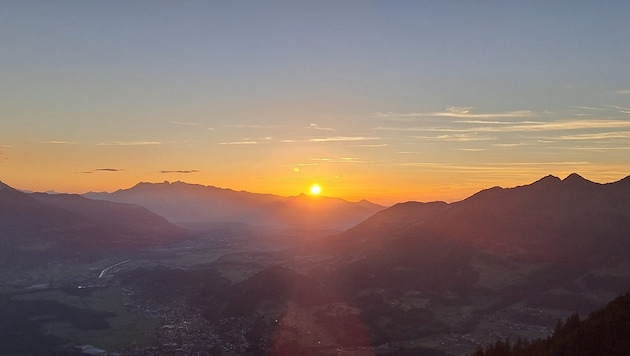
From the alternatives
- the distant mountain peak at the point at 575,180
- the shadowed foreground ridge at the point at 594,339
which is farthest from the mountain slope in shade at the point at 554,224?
the shadowed foreground ridge at the point at 594,339

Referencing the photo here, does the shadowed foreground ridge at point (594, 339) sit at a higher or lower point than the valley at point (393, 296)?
higher

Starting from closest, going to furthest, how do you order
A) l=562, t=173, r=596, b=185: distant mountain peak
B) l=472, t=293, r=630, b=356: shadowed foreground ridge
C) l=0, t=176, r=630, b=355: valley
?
l=472, t=293, r=630, b=356: shadowed foreground ridge < l=0, t=176, r=630, b=355: valley < l=562, t=173, r=596, b=185: distant mountain peak

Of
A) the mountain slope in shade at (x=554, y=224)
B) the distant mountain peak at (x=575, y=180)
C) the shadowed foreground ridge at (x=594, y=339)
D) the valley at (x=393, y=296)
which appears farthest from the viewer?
the distant mountain peak at (x=575, y=180)

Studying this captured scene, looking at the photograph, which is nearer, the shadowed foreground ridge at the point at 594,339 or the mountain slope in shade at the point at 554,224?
the shadowed foreground ridge at the point at 594,339

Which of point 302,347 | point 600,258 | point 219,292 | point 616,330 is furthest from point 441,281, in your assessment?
point 616,330

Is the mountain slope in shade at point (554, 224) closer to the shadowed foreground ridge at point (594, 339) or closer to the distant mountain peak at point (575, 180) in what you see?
the distant mountain peak at point (575, 180)

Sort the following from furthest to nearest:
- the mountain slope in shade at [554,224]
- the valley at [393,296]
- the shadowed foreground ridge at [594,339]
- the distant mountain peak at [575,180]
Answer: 1. the distant mountain peak at [575,180]
2. the mountain slope in shade at [554,224]
3. the valley at [393,296]
4. the shadowed foreground ridge at [594,339]

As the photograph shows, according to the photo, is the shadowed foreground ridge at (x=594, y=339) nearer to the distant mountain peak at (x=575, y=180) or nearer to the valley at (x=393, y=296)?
the valley at (x=393, y=296)

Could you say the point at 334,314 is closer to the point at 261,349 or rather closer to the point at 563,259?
the point at 261,349

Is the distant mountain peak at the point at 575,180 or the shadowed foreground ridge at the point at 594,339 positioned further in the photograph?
the distant mountain peak at the point at 575,180

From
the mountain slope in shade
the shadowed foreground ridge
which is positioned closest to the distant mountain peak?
the mountain slope in shade

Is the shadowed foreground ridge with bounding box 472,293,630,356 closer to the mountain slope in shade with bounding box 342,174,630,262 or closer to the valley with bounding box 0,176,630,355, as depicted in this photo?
the valley with bounding box 0,176,630,355

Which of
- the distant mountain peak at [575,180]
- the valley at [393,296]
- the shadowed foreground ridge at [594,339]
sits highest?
the distant mountain peak at [575,180]
